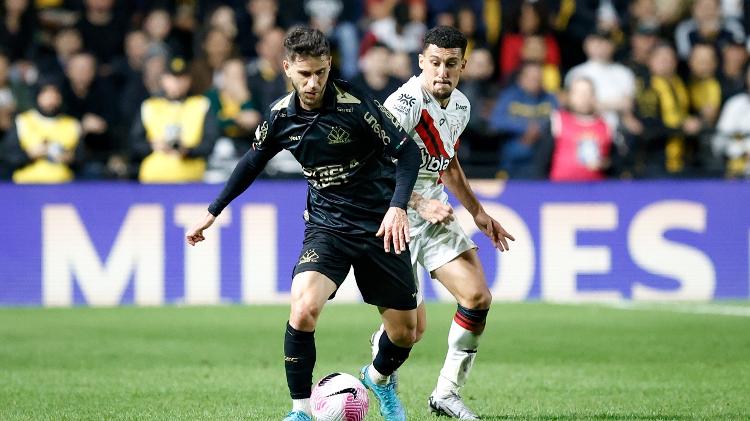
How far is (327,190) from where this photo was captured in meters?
7.22

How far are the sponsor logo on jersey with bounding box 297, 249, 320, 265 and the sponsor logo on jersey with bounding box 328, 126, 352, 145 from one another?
58 cm

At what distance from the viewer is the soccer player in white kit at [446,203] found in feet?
25.5

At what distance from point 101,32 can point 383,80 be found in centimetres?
417

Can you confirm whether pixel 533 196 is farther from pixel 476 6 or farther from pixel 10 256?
pixel 10 256

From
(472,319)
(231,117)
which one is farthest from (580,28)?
(472,319)

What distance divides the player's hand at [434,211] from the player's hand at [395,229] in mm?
478

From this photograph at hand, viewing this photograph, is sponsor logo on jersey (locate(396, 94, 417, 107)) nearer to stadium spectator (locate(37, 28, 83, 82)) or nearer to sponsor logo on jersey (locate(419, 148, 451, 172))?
sponsor logo on jersey (locate(419, 148, 451, 172))

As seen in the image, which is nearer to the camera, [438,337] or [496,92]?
[438,337]

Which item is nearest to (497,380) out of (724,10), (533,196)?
(533,196)

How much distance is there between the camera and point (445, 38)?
775cm

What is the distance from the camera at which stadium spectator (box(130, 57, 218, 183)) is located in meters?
14.8

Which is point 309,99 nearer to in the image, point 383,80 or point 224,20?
point 383,80

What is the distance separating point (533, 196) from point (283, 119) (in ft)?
26.3

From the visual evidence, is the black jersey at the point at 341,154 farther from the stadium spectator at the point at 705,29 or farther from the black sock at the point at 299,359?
the stadium spectator at the point at 705,29
